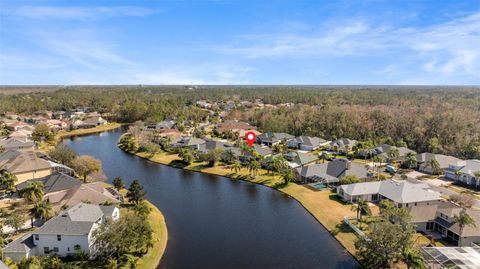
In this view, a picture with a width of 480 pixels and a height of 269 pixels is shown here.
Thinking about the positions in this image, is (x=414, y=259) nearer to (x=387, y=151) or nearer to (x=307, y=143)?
(x=387, y=151)

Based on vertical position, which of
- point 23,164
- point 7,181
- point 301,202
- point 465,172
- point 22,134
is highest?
point 23,164

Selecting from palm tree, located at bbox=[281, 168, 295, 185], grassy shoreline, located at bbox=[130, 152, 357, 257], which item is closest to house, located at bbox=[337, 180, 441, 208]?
grassy shoreline, located at bbox=[130, 152, 357, 257]

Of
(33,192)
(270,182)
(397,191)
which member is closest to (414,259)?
(397,191)

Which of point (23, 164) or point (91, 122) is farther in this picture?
point (91, 122)

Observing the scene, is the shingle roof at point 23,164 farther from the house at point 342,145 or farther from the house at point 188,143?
the house at point 342,145

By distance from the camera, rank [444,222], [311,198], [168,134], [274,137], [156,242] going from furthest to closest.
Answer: [168,134] → [274,137] → [311,198] → [444,222] → [156,242]
